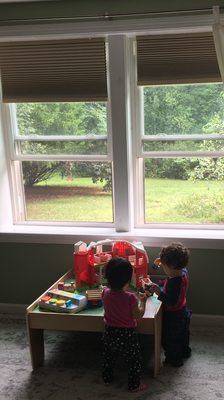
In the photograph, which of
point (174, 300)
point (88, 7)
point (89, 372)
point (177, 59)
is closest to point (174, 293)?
point (174, 300)

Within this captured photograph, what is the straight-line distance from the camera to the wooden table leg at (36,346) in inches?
99.6

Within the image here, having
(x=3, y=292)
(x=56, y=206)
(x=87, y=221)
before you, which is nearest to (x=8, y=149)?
(x=56, y=206)

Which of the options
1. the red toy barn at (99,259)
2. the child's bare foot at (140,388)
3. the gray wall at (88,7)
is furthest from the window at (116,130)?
the child's bare foot at (140,388)

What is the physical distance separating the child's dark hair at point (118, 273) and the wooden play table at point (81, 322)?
0.25 meters

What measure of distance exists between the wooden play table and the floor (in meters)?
0.10

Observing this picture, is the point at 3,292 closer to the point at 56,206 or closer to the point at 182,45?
the point at 56,206

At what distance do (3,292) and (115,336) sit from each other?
1237 millimetres

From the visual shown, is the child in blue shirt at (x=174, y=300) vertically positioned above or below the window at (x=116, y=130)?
below

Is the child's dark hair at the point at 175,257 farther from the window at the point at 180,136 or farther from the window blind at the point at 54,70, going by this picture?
the window blind at the point at 54,70

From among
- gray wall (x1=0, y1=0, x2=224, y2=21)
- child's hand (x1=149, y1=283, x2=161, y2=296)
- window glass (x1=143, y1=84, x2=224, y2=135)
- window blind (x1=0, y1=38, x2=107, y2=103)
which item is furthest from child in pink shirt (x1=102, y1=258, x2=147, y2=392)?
gray wall (x1=0, y1=0, x2=224, y2=21)

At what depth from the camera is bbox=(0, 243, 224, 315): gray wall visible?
115 inches

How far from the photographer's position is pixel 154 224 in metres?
3.22

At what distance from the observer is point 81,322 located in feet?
8.09

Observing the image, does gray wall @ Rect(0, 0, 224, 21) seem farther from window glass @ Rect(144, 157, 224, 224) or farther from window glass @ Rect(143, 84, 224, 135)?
window glass @ Rect(144, 157, 224, 224)
